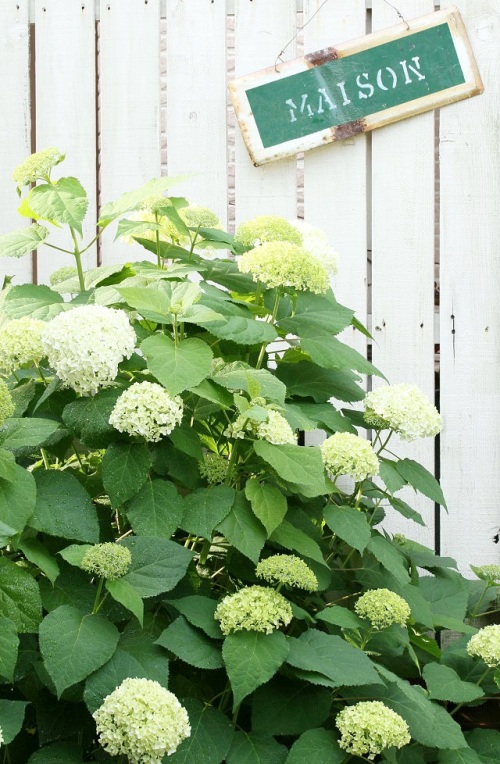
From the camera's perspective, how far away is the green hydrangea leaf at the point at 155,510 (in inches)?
66.4

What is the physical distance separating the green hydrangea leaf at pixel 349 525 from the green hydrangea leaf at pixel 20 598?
56cm

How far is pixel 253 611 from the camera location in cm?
158

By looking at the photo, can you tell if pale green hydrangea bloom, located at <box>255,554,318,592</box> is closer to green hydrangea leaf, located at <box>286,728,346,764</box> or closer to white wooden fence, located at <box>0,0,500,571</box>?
green hydrangea leaf, located at <box>286,728,346,764</box>

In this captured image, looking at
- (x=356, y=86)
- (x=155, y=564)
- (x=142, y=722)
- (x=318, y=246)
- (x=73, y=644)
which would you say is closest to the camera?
(x=142, y=722)

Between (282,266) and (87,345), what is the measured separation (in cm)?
41

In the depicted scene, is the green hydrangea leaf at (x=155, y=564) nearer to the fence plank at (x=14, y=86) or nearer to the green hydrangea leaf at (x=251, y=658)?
the green hydrangea leaf at (x=251, y=658)

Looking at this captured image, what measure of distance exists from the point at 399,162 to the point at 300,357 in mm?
756

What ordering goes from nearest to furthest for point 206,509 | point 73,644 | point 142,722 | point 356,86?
point 142,722, point 73,644, point 206,509, point 356,86

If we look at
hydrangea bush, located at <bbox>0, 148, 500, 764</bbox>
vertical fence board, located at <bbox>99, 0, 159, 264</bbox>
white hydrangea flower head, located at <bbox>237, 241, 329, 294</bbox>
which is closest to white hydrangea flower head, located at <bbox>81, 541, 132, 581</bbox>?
hydrangea bush, located at <bbox>0, 148, 500, 764</bbox>

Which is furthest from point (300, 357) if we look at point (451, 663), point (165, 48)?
point (165, 48)

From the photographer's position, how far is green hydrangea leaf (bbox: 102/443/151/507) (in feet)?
5.53

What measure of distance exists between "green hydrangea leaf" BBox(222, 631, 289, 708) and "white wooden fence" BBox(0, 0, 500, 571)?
1068 mm

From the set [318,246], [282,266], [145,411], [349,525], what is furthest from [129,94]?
[349,525]

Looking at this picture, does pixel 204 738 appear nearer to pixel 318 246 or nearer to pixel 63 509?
pixel 63 509
